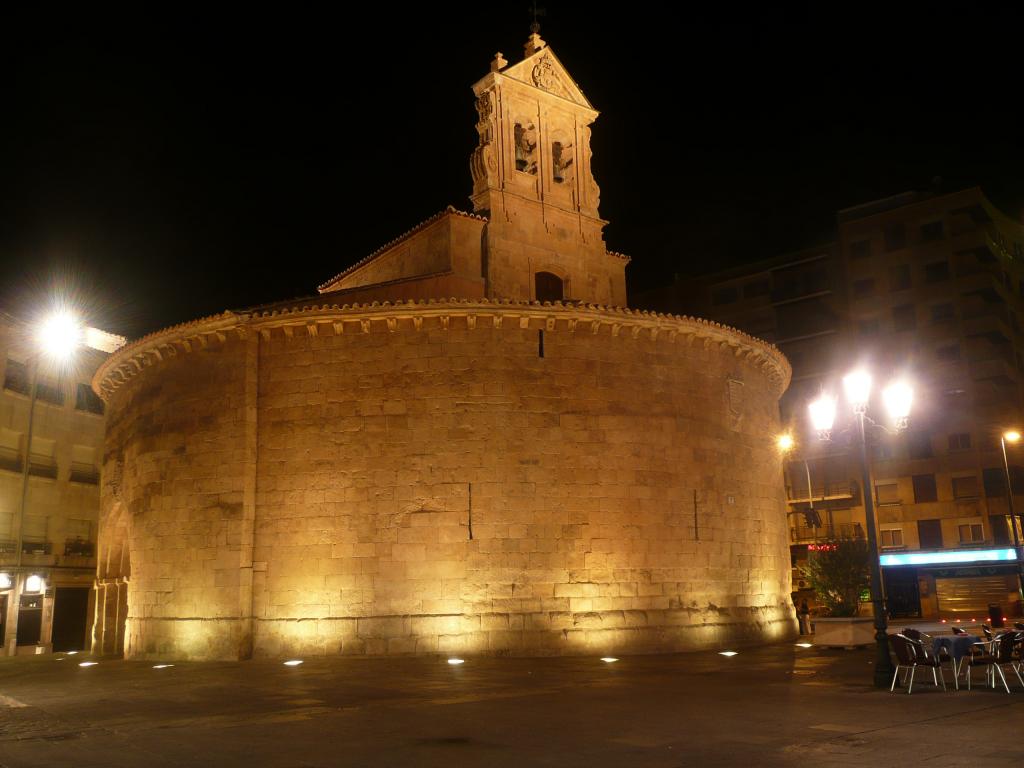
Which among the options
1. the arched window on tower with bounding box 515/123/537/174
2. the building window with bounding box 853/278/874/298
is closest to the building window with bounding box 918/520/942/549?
the building window with bounding box 853/278/874/298

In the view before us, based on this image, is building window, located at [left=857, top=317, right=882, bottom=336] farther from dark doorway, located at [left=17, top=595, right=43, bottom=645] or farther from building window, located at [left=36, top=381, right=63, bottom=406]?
dark doorway, located at [left=17, top=595, right=43, bottom=645]

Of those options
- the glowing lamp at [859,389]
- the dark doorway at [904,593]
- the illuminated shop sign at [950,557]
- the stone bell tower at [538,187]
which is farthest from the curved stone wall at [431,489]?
the dark doorway at [904,593]

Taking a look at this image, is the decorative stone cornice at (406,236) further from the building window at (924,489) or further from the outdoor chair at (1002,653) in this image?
the building window at (924,489)

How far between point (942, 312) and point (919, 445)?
675 cm

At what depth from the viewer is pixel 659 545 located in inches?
779

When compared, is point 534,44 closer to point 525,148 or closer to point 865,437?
point 525,148

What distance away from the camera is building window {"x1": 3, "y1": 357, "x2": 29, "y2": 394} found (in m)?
29.0

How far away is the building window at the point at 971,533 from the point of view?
4169cm

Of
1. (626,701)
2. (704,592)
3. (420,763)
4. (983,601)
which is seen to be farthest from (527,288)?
(983,601)

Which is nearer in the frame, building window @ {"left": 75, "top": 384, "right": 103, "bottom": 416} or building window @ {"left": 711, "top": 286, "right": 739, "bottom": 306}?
building window @ {"left": 75, "top": 384, "right": 103, "bottom": 416}

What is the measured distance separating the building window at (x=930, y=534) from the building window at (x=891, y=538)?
886 mm

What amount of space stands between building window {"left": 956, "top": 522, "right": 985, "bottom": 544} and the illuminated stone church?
2441cm

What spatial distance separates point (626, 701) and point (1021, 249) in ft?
156

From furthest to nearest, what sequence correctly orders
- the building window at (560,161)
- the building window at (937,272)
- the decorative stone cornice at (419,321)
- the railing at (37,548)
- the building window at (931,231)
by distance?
1. the building window at (931,231)
2. the building window at (937,272)
3. the railing at (37,548)
4. the building window at (560,161)
5. the decorative stone cornice at (419,321)
